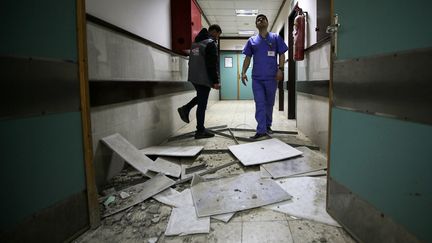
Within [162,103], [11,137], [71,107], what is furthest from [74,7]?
[162,103]

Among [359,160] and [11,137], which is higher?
[11,137]

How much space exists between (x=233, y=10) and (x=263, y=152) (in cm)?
616

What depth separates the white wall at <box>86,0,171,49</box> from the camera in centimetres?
221

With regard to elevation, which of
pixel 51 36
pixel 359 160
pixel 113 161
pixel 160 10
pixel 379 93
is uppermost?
pixel 160 10

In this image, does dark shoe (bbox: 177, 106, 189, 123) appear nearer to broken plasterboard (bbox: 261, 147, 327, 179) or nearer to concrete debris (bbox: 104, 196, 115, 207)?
broken plasterboard (bbox: 261, 147, 327, 179)

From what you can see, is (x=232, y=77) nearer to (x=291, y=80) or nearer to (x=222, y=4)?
(x=222, y=4)

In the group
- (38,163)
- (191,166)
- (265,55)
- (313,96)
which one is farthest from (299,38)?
(38,163)

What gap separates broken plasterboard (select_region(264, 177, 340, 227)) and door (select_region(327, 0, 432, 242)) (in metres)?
0.10

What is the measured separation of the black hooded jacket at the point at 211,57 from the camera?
3684 mm

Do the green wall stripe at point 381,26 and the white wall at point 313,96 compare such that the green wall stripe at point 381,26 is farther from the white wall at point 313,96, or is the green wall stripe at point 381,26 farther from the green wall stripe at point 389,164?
the white wall at point 313,96

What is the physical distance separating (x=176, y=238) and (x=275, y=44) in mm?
2960

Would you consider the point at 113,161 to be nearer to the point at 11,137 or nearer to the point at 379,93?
the point at 11,137

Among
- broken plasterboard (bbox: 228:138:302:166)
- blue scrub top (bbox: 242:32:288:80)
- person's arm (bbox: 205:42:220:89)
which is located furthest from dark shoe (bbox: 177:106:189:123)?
broken plasterboard (bbox: 228:138:302:166)

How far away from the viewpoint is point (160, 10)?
380 cm
